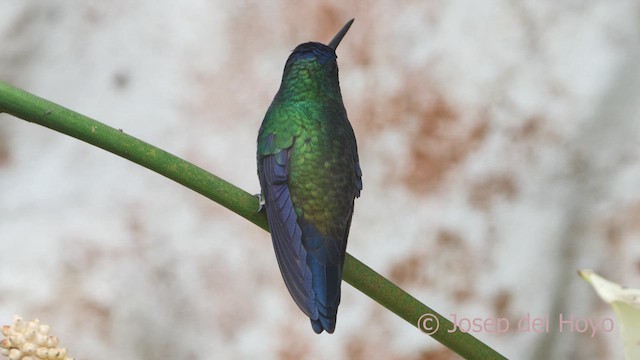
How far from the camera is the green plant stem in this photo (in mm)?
511

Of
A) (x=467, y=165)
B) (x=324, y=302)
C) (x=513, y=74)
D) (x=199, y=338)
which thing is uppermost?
(x=513, y=74)

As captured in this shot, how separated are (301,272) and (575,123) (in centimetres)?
68

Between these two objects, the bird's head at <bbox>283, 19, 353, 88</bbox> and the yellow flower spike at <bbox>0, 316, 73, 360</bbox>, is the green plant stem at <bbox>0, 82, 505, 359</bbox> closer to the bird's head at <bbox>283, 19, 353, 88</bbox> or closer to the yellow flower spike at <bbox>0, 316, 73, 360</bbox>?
the yellow flower spike at <bbox>0, 316, 73, 360</bbox>

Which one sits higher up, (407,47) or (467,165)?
(407,47)

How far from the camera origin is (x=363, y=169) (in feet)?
3.74

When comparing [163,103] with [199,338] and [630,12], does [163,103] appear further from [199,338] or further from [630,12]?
[630,12]

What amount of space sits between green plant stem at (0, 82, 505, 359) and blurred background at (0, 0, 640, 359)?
0.58 m

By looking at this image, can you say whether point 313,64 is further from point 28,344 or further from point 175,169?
point 28,344

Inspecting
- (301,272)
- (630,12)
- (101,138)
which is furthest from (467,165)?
(101,138)

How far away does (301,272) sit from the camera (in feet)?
2.02
